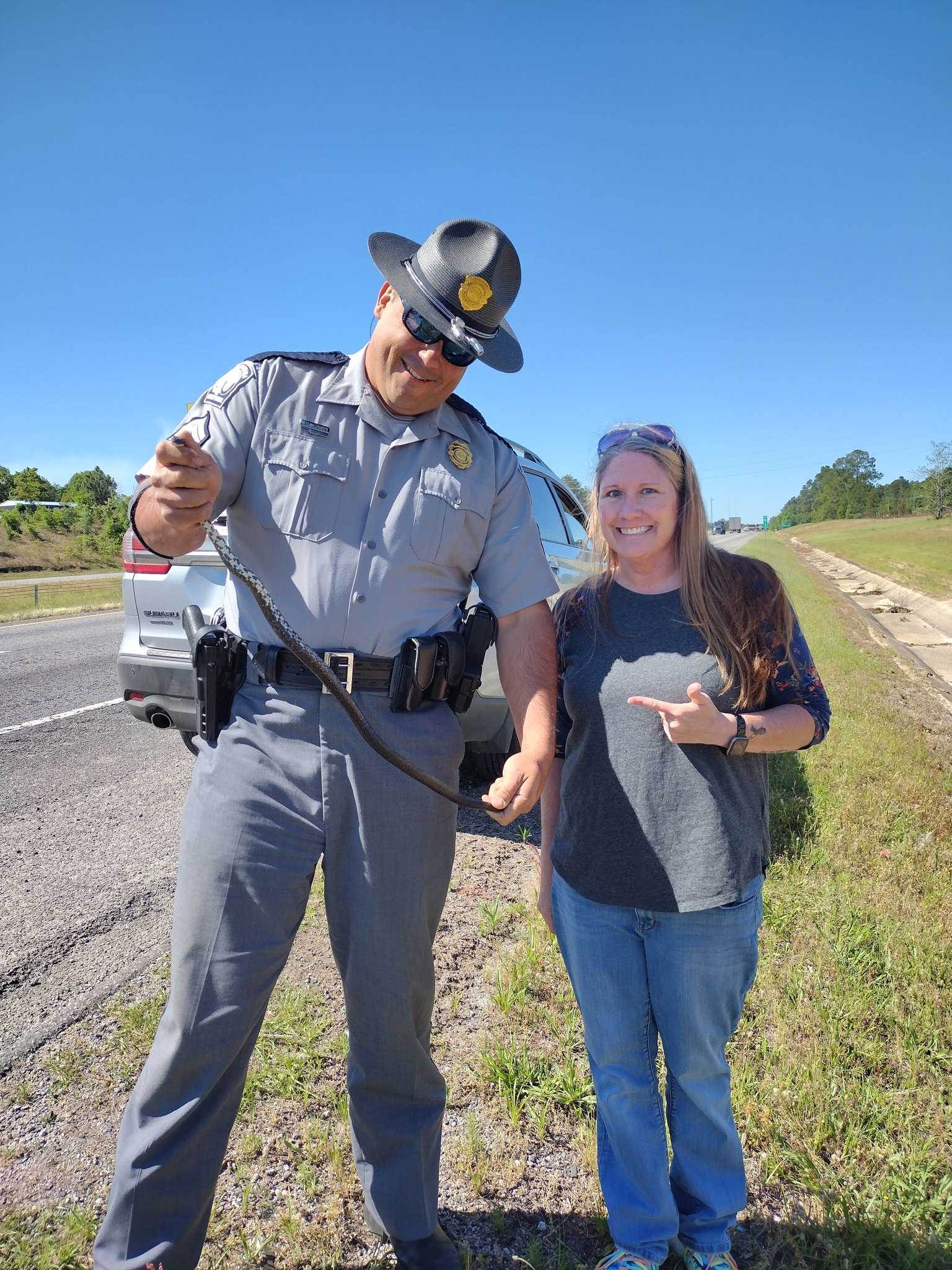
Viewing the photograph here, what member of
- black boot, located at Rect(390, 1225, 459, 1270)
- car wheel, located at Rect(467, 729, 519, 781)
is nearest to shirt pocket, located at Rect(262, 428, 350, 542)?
black boot, located at Rect(390, 1225, 459, 1270)

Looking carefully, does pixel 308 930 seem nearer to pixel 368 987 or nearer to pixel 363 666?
pixel 368 987

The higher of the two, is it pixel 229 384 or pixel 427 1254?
pixel 229 384

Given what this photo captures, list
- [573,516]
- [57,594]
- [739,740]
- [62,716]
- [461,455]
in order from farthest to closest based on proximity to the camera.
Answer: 1. [57,594]
2. [62,716]
3. [573,516]
4. [461,455]
5. [739,740]

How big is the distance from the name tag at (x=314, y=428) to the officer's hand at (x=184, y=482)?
10.1 inches

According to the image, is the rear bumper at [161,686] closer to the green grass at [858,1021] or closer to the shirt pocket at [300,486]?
the shirt pocket at [300,486]

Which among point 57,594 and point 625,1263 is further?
point 57,594

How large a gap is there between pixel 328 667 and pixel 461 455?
0.61 m

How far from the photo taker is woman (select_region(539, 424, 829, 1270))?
1.72 m

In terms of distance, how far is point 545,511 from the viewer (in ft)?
17.3

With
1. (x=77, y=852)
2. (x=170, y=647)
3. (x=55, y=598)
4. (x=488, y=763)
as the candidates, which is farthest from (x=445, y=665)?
(x=55, y=598)

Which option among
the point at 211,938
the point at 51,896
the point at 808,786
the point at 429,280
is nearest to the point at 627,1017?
the point at 211,938

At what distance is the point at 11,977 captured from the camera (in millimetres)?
2871

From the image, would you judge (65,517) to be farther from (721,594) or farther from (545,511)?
(721,594)

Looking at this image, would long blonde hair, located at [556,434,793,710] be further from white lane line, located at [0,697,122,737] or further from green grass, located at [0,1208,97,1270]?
white lane line, located at [0,697,122,737]
